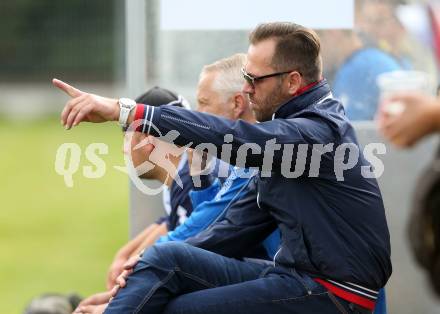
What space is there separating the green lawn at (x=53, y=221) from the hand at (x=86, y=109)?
202 inches

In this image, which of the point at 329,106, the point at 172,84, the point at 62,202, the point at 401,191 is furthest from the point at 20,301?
the point at 62,202

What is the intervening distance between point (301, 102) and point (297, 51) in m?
0.24

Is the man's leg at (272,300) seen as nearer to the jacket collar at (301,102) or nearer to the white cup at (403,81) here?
the jacket collar at (301,102)

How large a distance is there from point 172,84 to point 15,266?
609 cm

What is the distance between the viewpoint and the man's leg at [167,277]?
450 centimetres

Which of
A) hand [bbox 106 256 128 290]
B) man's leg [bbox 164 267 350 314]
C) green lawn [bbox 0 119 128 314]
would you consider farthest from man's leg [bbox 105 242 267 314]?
green lawn [bbox 0 119 128 314]

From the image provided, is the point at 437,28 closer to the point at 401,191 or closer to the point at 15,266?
the point at 401,191

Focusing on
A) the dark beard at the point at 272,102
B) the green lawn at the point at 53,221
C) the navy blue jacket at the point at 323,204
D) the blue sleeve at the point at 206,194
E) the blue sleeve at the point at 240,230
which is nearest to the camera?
the navy blue jacket at the point at 323,204

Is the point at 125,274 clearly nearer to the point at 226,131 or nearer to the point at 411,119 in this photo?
the point at 226,131

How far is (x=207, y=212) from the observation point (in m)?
5.13

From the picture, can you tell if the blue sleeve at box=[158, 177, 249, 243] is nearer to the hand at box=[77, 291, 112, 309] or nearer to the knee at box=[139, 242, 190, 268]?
the hand at box=[77, 291, 112, 309]

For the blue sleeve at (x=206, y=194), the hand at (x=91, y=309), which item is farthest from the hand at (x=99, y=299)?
the blue sleeve at (x=206, y=194)

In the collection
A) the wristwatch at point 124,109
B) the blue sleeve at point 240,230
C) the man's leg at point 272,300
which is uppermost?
the wristwatch at point 124,109

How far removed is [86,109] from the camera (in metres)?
4.09
